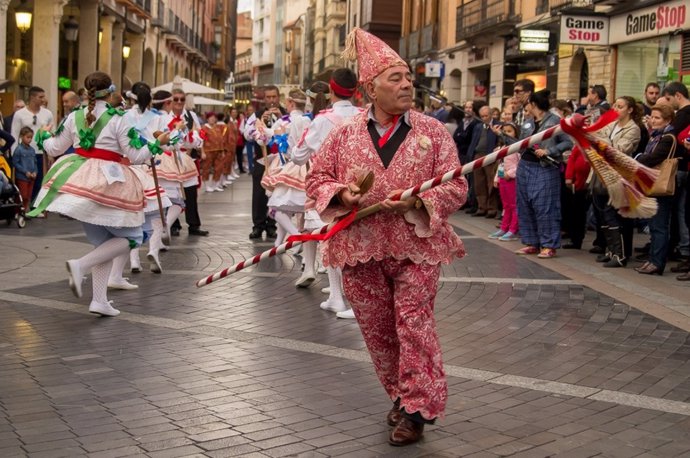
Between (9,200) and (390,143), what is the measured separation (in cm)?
1059

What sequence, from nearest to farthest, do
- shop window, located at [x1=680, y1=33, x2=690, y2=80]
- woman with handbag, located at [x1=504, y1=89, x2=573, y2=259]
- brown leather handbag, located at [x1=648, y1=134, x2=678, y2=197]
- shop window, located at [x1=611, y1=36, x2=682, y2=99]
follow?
brown leather handbag, located at [x1=648, y1=134, x2=678, y2=197], woman with handbag, located at [x1=504, y1=89, x2=573, y2=259], shop window, located at [x1=680, y1=33, x2=690, y2=80], shop window, located at [x1=611, y1=36, x2=682, y2=99]

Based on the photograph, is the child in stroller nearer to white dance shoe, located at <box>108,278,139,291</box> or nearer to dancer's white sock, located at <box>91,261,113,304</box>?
white dance shoe, located at <box>108,278,139,291</box>

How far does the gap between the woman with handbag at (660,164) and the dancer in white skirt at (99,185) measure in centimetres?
523

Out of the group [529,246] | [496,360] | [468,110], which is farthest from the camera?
[468,110]

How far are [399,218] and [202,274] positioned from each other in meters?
5.47

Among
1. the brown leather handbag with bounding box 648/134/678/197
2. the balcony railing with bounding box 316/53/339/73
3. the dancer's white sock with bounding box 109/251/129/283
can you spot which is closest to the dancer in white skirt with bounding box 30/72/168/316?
the dancer's white sock with bounding box 109/251/129/283

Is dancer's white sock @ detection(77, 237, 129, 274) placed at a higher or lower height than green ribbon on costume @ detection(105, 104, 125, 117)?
lower

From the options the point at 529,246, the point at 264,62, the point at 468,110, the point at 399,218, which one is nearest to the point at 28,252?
the point at 529,246

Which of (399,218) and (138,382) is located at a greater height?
(399,218)

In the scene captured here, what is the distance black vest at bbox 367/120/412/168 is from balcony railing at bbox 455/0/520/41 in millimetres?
24004

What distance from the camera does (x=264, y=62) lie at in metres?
134

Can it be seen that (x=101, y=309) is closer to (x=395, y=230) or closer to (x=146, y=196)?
(x=146, y=196)

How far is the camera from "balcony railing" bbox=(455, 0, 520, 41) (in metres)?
28.3

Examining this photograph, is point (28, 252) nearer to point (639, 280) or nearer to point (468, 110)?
point (639, 280)
